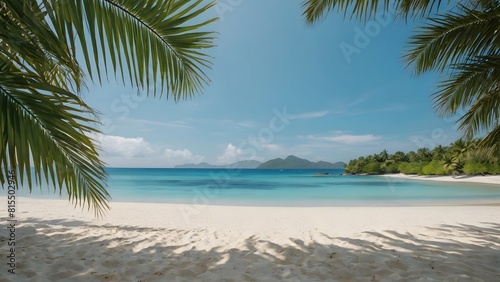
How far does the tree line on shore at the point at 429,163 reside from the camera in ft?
115

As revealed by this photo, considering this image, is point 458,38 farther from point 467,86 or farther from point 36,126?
point 36,126

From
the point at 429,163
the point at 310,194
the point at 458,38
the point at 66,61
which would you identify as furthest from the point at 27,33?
the point at 429,163

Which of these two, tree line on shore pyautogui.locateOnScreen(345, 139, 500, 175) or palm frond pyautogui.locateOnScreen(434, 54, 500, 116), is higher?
palm frond pyautogui.locateOnScreen(434, 54, 500, 116)

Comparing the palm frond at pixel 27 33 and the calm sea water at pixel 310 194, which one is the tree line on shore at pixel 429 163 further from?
the palm frond at pixel 27 33

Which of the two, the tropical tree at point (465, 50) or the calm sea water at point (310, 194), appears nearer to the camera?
the tropical tree at point (465, 50)

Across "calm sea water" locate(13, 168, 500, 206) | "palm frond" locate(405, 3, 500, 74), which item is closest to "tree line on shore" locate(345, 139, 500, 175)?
"calm sea water" locate(13, 168, 500, 206)

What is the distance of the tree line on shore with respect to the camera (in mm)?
35062

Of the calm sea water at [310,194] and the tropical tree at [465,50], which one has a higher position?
the tropical tree at [465,50]

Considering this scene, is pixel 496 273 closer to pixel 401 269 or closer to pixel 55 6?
pixel 401 269

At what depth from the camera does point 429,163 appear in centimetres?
4391

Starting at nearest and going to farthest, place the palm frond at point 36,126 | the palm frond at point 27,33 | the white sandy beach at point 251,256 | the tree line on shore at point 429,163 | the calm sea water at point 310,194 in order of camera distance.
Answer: the palm frond at point 27,33 < the palm frond at point 36,126 < the white sandy beach at point 251,256 < the calm sea water at point 310,194 < the tree line on shore at point 429,163

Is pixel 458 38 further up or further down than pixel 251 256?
further up

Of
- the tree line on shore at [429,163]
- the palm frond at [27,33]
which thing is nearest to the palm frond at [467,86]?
the palm frond at [27,33]

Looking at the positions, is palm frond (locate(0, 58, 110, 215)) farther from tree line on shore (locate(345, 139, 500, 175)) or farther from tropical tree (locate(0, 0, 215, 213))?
tree line on shore (locate(345, 139, 500, 175))
